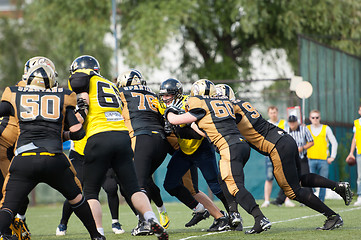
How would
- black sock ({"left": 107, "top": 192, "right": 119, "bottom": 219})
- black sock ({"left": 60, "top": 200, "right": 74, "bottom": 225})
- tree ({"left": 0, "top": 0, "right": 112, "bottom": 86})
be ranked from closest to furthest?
black sock ({"left": 60, "top": 200, "right": 74, "bottom": 225}) → black sock ({"left": 107, "top": 192, "right": 119, "bottom": 219}) → tree ({"left": 0, "top": 0, "right": 112, "bottom": 86})

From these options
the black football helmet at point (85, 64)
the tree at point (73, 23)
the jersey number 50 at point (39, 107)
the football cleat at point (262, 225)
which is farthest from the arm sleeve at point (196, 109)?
the tree at point (73, 23)

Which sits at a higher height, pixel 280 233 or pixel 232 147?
pixel 232 147

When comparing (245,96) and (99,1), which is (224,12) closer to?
(99,1)

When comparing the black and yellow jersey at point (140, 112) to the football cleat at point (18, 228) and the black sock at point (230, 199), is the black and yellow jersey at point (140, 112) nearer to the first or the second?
the black sock at point (230, 199)

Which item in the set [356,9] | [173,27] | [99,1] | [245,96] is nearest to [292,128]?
[245,96]

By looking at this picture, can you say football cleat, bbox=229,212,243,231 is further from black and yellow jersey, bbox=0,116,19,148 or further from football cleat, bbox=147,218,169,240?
black and yellow jersey, bbox=0,116,19,148

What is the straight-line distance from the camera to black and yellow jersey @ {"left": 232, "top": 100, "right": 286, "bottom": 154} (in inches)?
300

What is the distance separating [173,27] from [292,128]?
10.3 meters

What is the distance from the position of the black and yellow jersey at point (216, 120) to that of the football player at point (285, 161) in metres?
0.37

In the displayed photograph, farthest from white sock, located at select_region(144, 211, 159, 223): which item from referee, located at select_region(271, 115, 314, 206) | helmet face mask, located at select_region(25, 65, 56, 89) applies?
referee, located at select_region(271, 115, 314, 206)

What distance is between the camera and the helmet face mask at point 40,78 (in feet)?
19.3

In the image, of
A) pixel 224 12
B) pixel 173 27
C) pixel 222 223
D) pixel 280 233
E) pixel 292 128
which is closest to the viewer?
pixel 280 233

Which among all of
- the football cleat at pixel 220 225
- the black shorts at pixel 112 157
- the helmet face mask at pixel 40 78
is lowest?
the football cleat at pixel 220 225

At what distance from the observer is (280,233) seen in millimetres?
7195
